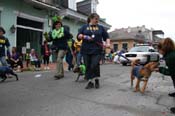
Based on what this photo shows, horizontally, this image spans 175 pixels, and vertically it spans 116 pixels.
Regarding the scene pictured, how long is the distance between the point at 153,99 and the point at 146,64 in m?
0.92

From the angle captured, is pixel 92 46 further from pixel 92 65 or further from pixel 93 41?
pixel 92 65

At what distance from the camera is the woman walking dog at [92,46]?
7.03 metres

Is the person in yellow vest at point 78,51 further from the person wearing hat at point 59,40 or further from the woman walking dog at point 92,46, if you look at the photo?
the woman walking dog at point 92,46

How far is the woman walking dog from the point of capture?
23.1 ft

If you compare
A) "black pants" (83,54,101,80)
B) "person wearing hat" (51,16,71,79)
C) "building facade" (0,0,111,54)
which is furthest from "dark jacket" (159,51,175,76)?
"building facade" (0,0,111,54)

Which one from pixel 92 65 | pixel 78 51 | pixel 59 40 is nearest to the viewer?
pixel 92 65

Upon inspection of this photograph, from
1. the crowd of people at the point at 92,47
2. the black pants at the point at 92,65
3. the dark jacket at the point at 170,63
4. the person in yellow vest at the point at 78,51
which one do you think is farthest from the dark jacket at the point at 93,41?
the person in yellow vest at the point at 78,51

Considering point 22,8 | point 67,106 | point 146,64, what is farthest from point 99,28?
point 22,8

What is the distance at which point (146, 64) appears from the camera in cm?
647

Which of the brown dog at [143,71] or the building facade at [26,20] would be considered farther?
the building facade at [26,20]

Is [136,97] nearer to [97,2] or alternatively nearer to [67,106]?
[67,106]

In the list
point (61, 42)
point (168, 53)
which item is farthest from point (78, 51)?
point (168, 53)

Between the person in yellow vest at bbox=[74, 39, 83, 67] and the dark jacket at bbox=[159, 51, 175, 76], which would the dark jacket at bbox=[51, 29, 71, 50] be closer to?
the person in yellow vest at bbox=[74, 39, 83, 67]

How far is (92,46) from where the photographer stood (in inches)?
280
